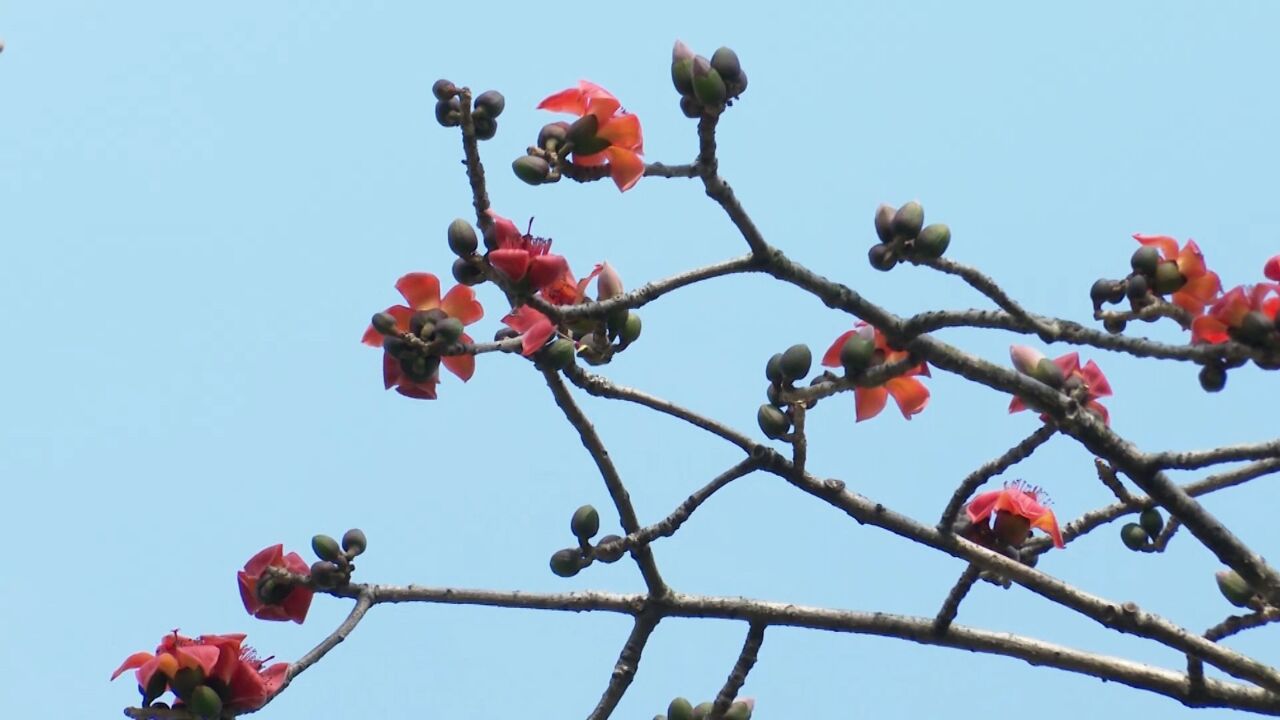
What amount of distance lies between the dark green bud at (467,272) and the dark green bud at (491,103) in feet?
0.78

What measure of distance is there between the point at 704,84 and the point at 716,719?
111 cm

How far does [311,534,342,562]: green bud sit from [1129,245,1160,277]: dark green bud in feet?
4.78

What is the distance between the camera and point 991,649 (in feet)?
7.53

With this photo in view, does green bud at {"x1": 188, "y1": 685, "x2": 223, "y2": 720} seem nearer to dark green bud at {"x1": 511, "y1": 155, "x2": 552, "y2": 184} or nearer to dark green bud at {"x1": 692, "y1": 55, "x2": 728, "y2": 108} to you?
dark green bud at {"x1": 511, "y1": 155, "x2": 552, "y2": 184}

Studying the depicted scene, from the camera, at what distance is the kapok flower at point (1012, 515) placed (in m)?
2.45

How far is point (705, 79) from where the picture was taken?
6.79 ft

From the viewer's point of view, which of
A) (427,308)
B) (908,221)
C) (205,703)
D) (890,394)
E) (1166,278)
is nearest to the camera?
(908,221)

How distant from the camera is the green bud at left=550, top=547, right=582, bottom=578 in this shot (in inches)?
95.0

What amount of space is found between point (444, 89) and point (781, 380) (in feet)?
2.34

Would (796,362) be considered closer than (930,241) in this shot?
No

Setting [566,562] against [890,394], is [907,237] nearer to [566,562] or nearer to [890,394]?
[890,394]

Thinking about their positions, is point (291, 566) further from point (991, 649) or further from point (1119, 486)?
point (1119, 486)

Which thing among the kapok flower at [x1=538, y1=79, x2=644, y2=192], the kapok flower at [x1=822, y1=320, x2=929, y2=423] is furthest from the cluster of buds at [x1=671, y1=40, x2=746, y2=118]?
the kapok flower at [x1=822, y1=320, x2=929, y2=423]

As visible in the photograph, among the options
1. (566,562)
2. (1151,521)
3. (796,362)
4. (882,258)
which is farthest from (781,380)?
(1151,521)
